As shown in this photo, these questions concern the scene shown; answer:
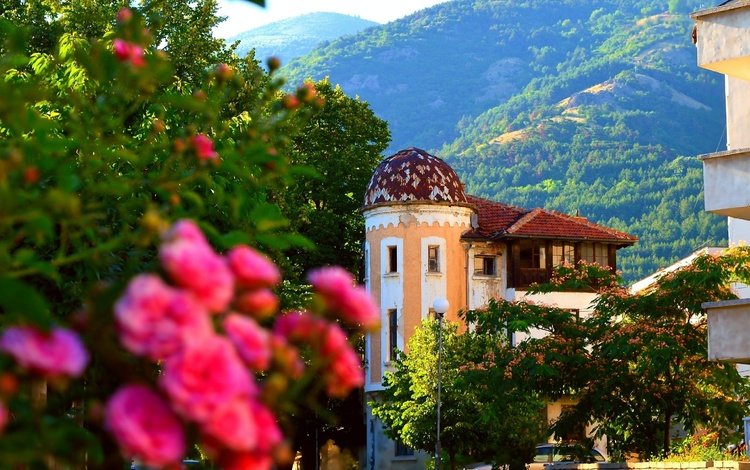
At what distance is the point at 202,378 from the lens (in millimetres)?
3604

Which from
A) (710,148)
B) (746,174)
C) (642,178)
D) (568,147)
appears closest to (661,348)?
(746,174)

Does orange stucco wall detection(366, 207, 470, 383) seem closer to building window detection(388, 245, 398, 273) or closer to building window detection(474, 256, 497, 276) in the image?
building window detection(388, 245, 398, 273)

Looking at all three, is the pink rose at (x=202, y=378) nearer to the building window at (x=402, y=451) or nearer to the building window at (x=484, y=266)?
the building window at (x=402, y=451)

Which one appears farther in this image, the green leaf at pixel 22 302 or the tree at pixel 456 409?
the tree at pixel 456 409

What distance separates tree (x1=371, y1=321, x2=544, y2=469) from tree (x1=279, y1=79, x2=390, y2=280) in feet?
41.9

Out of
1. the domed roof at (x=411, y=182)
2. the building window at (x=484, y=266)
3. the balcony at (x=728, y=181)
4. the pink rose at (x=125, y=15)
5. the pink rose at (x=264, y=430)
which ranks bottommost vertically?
the pink rose at (x=264, y=430)

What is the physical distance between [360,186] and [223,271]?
A: 61.9m

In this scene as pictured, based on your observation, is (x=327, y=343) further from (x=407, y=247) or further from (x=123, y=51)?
(x=407, y=247)

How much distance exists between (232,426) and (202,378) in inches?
5.2

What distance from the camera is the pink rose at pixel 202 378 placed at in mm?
3566

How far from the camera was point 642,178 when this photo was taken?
149625mm

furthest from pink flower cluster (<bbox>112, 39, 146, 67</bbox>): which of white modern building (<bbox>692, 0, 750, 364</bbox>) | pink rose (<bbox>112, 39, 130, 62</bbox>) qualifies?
white modern building (<bbox>692, 0, 750, 364</bbox>)

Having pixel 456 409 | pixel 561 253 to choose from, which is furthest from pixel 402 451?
pixel 456 409

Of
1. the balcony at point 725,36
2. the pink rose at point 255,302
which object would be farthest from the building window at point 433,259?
the pink rose at point 255,302
